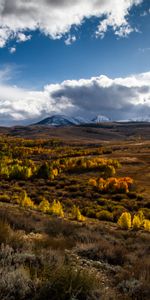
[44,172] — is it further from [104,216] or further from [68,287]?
[68,287]

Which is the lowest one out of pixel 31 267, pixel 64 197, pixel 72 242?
pixel 64 197

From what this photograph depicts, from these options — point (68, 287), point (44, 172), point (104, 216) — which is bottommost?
point (104, 216)

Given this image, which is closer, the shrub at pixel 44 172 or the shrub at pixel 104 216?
the shrub at pixel 104 216

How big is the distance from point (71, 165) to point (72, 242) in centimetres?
7608

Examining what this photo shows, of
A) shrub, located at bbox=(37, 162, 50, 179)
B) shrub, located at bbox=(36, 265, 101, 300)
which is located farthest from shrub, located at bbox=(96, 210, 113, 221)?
shrub, located at bbox=(37, 162, 50, 179)

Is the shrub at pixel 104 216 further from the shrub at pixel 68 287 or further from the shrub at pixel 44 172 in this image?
the shrub at pixel 44 172

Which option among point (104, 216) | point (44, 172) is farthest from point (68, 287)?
point (44, 172)

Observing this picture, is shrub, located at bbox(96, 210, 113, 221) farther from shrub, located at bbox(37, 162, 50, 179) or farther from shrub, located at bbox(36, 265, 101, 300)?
shrub, located at bbox(37, 162, 50, 179)

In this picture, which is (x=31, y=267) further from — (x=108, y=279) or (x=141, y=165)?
(x=141, y=165)

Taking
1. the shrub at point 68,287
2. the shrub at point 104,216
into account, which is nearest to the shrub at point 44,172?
the shrub at point 104,216

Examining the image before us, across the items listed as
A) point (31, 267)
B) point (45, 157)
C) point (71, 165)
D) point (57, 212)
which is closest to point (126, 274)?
point (31, 267)

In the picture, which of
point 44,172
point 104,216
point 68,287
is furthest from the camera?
point 44,172

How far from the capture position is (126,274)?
8219 millimetres

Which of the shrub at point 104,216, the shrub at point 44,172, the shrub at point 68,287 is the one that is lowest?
the shrub at point 104,216
